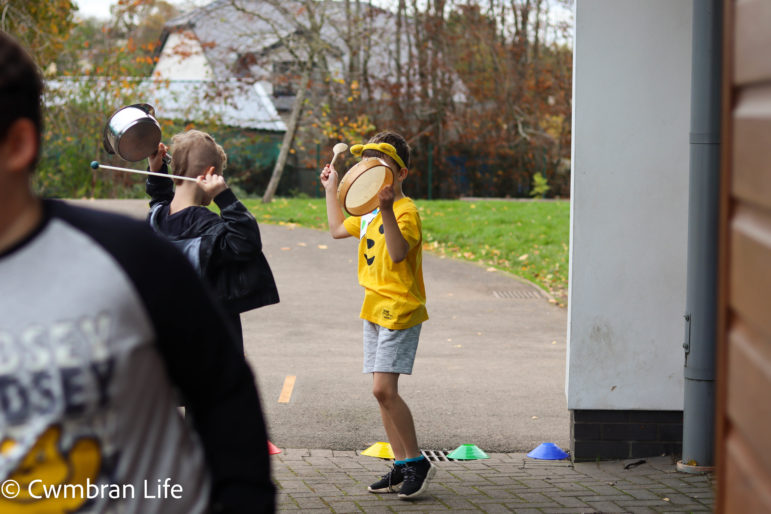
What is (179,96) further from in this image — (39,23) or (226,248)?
(226,248)

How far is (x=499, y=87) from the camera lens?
31.9 meters

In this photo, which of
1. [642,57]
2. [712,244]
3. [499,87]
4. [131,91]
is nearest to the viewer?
[712,244]

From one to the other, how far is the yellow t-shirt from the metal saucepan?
1221mm

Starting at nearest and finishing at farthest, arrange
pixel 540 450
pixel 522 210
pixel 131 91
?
pixel 540 450
pixel 522 210
pixel 131 91

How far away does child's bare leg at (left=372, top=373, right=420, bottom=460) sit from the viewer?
5.09 meters

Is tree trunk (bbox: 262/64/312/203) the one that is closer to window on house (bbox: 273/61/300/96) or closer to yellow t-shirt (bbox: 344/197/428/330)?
window on house (bbox: 273/61/300/96)

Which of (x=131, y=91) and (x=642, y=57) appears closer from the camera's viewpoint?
(x=642, y=57)

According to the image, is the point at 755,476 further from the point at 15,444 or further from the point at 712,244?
the point at 712,244

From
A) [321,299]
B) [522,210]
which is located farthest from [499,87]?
[321,299]

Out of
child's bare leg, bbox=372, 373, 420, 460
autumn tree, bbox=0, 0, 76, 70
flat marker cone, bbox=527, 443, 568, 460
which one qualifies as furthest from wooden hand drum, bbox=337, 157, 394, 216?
autumn tree, bbox=0, 0, 76, 70

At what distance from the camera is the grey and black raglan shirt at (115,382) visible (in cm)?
157

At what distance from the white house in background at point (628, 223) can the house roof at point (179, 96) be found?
13.7 meters

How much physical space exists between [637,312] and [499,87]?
2687 cm

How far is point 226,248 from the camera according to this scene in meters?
4.43
